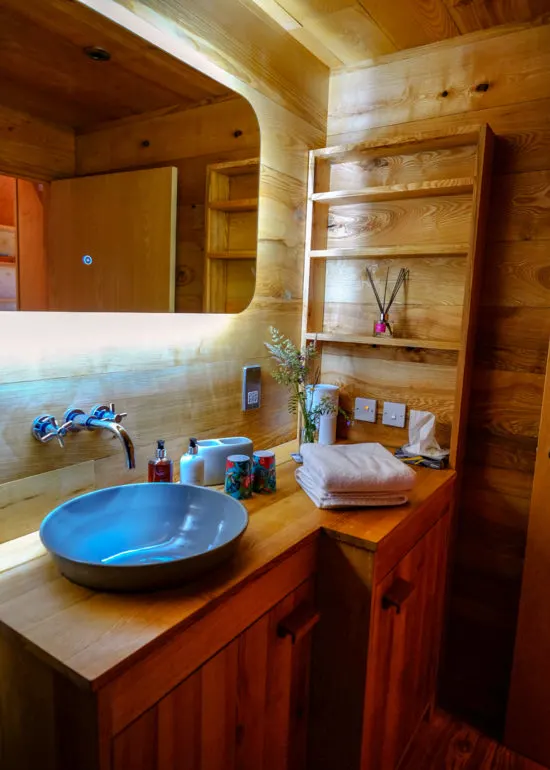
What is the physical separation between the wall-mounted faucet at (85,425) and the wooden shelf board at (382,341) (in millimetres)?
857

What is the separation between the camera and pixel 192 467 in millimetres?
1425

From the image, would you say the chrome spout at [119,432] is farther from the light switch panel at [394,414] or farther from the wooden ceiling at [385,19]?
the wooden ceiling at [385,19]

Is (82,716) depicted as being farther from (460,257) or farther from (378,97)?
(378,97)

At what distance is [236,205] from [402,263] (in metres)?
0.61

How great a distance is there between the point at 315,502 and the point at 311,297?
858mm

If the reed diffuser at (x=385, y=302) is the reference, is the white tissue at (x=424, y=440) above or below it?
below

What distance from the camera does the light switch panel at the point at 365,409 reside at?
1.97 meters

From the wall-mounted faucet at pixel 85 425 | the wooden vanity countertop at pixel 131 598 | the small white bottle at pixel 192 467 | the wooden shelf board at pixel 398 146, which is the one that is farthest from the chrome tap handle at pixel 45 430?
the wooden shelf board at pixel 398 146

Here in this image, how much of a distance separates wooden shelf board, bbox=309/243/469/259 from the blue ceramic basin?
100 centimetres

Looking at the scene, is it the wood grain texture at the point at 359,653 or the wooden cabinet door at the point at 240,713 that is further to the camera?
the wood grain texture at the point at 359,653

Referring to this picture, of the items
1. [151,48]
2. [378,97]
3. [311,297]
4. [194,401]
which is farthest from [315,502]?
[378,97]

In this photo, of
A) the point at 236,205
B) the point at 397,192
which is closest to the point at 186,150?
the point at 236,205

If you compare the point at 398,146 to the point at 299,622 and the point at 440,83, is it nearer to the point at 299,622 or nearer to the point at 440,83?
the point at 440,83

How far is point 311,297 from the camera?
2008 millimetres
